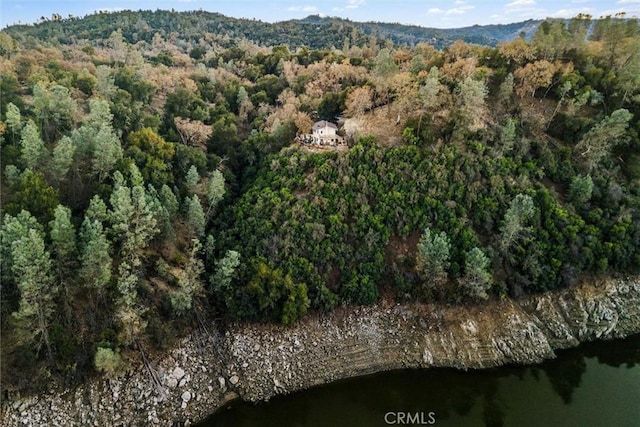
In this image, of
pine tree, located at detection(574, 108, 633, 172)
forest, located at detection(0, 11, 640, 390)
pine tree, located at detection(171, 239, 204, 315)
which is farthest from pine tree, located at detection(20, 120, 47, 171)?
pine tree, located at detection(574, 108, 633, 172)

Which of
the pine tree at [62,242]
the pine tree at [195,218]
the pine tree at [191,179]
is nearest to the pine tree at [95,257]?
the pine tree at [62,242]

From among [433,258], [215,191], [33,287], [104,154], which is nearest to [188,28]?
[215,191]

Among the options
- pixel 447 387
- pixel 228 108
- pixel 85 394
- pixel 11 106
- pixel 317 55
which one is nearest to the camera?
pixel 85 394

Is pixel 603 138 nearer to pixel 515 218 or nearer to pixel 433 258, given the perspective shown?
pixel 515 218

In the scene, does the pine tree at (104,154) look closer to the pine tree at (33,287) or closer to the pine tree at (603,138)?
the pine tree at (33,287)

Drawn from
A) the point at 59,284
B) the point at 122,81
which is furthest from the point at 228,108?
the point at 59,284

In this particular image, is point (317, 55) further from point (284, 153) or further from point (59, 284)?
point (59, 284)
